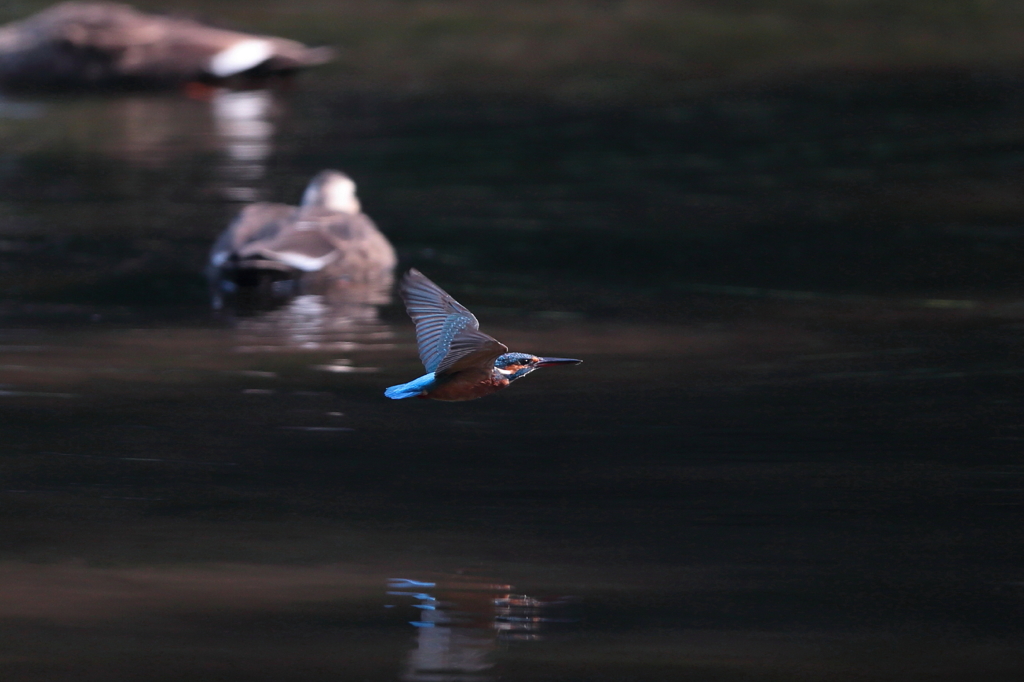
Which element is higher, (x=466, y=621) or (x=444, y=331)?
(x=444, y=331)

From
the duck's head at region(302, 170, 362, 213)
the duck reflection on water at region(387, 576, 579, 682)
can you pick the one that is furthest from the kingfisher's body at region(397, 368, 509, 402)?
the duck's head at region(302, 170, 362, 213)

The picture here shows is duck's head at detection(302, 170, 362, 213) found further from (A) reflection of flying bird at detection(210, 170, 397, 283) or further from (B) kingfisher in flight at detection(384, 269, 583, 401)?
(B) kingfisher in flight at detection(384, 269, 583, 401)

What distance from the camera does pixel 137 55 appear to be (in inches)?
674

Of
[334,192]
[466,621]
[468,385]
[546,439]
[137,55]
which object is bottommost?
[466,621]

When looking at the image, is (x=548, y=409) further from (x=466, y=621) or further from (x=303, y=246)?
(x=303, y=246)

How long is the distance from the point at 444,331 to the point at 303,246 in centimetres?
443

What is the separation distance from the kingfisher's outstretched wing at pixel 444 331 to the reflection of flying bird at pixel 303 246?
404 cm

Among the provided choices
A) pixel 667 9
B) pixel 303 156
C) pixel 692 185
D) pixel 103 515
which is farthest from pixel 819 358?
pixel 667 9

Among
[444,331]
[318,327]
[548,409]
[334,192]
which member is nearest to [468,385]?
[444,331]

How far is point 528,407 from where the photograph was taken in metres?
6.80

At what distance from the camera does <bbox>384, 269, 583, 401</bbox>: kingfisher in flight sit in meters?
4.85

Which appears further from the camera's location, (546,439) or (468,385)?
(546,439)

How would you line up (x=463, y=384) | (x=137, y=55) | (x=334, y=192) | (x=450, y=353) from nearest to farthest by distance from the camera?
1. (x=450, y=353)
2. (x=463, y=384)
3. (x=334, y=192)
4. (x=137, y=55)

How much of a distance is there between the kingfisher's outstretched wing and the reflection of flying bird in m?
4.04
